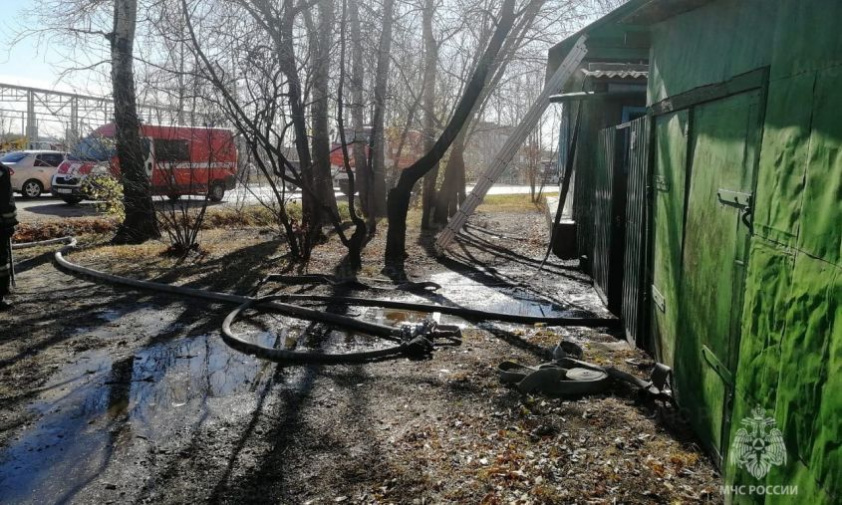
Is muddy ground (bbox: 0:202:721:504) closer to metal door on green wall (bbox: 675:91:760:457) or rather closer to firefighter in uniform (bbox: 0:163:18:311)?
metal door on green wall (bbox: 675:91:760:457)

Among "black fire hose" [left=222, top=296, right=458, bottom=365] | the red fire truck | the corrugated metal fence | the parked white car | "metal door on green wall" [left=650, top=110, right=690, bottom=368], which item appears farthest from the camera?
the parked white car

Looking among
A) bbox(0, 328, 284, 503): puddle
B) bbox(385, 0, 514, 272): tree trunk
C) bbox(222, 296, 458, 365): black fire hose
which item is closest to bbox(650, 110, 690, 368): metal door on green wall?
bbox(222, 296, 458, 365): black fire hose

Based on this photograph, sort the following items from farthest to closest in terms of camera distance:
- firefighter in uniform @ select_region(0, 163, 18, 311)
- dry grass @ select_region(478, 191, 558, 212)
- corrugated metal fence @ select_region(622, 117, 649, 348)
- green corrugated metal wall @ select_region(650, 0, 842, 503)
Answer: dry grass @ select_region(478, 191, 558, 212) → firefighter in uniform @ select_region(0, 163, 18, 311) → corrugated metal fence @ select_region(622, 117, 649, 348) → green corrugated metal wall @ select_region(650, 0, 842, 503)

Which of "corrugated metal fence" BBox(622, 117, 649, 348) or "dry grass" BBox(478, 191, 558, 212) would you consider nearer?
→ "corrugated metal fence" BBox(622, 117, 649, 348)

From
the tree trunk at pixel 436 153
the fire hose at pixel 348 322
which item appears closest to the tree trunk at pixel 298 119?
the tree trunk at pixel 436 153

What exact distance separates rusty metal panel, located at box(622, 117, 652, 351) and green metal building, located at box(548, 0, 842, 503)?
0.08 ft

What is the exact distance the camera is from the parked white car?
24.4 metres

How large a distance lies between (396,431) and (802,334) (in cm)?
264

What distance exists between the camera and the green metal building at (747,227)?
2541mm

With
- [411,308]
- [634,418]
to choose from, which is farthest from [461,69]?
[634,418]

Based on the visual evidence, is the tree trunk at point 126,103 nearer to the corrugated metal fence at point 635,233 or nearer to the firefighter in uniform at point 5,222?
the firefighter in uniform at point 5,222

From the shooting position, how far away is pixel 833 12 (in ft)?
8.57

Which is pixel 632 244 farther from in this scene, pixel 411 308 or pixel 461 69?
pixel 461 69

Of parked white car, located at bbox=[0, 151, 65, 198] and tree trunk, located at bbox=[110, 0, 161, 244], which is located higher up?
tree trunk, located at bbox=[110, 0, 161, 244]
